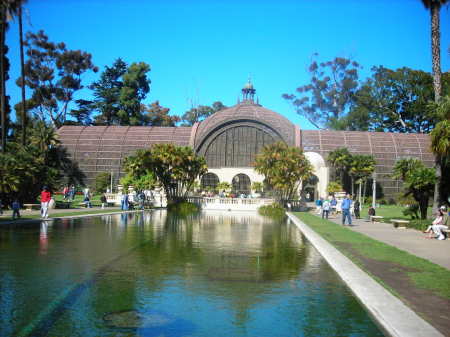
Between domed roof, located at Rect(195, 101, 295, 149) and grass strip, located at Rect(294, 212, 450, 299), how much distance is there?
41972 mm

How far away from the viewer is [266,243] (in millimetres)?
16922

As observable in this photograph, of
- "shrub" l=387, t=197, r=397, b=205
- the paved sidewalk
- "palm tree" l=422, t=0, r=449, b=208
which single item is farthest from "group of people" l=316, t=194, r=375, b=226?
"shrub" l=387, t=197, r=397, b=205

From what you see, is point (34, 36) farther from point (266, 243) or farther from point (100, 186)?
point (266, 243)

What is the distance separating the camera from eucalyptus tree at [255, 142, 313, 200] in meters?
40.1

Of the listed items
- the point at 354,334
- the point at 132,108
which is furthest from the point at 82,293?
the point at 132,108

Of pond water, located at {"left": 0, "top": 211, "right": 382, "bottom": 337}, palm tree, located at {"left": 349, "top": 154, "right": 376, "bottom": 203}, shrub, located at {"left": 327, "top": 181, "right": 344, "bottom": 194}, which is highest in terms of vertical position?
palm tree, located at {"left": 349, "top": 154, "right": 376, "bottom": 203}

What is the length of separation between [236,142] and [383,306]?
53600 millimetres

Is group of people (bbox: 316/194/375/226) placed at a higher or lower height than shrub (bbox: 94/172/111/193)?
lower

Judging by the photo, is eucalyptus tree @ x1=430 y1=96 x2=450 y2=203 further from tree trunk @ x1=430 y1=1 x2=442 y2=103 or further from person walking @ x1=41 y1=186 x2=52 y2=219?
person walking @ x1=41 y1=186 x2=52 y2=219

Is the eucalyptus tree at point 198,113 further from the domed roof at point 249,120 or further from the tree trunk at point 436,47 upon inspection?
the tree trunk at point 436,47

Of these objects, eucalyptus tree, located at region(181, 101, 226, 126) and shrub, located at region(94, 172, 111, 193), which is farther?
eucalyptus tree, located at region(181, 101, 226, 126)

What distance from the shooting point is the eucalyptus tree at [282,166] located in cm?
4012

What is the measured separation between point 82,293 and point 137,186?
35431mm

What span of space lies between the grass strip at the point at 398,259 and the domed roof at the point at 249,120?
41972 millimetres
